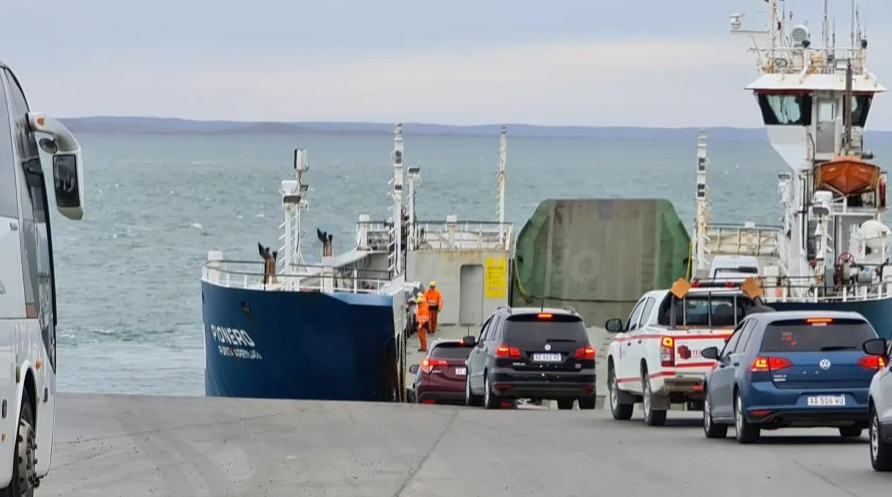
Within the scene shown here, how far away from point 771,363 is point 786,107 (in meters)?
30.1

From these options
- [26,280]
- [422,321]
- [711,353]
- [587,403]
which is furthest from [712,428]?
[422,321]

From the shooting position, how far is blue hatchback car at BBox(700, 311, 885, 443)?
18469 mm

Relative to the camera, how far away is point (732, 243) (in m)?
55.4

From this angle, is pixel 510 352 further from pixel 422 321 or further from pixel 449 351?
pixel 422 321

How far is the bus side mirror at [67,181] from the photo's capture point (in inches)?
478

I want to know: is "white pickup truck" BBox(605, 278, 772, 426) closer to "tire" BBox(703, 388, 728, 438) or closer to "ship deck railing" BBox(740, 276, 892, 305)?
"tire" BBox(703, 388, 728, 438)

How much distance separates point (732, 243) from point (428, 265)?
10035 millimetres

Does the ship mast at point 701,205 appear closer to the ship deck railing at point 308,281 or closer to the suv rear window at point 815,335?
the ship deck railing at point 308,281

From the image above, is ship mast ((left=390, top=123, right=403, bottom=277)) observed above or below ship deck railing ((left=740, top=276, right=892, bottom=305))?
→ above

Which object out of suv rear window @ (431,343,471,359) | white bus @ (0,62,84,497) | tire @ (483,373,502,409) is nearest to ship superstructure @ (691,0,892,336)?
suv rear window @ (431,343,471,359)

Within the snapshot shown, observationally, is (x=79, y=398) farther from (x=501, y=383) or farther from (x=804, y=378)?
(x=804, y=378)

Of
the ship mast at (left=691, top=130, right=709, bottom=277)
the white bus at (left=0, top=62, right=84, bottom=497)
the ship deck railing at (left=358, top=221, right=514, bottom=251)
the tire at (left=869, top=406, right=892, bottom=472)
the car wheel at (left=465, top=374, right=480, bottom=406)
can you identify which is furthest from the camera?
the ship deck railing at (left=358, top=221, right=514, bottom=251)

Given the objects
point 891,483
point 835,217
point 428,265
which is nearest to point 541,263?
point 428,265

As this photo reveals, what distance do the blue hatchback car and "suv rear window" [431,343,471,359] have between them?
1381 centimetres
